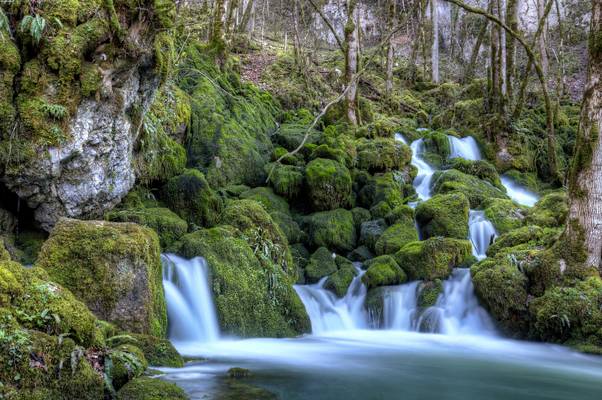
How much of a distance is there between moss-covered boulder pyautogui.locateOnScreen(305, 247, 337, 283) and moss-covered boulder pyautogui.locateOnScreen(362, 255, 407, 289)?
885 millimetres

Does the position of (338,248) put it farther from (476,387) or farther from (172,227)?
(476,387)

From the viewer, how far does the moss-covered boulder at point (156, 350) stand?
508 centimetres

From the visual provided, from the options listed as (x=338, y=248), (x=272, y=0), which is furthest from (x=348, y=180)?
(x=272, y=0)

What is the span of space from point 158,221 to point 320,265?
351cm

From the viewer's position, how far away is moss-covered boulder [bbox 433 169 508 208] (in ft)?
41.8

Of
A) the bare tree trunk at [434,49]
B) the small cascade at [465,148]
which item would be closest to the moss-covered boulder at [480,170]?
the small cascade at [465,148]

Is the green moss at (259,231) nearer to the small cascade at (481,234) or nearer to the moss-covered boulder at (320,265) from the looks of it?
the moss-covered boulder at (320,265)

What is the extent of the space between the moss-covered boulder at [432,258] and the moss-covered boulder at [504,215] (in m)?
1.96

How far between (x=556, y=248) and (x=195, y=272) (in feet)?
18.7

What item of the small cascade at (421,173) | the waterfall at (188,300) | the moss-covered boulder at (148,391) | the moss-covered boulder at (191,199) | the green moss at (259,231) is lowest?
the moss-covered boulder at (148,391)

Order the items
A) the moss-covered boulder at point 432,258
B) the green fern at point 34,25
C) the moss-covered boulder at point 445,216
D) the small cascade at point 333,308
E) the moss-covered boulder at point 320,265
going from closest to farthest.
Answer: the green fern at point 34,25
the small cascade at point 333,308
the moss-covered boulder at point 432,258
the moss-covered boulder at point 320,265
the moss-covered boulder at point 445,216

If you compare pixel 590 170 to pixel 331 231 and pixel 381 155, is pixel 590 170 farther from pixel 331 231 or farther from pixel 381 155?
pixel 381 155

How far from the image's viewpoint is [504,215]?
11.5 m

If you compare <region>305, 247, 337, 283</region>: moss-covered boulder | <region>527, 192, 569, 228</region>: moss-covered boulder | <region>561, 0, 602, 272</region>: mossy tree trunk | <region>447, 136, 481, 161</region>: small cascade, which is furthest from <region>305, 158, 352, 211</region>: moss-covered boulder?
<region>447, 136, 481, 161</region>: small cascade
